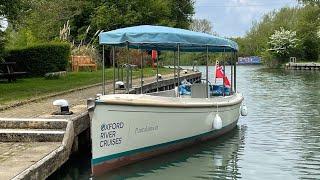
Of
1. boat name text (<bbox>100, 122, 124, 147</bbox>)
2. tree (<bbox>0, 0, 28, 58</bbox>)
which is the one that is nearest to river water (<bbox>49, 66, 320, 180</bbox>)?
boat name text (<bbox>100, 122, 124, 147</bbox>)

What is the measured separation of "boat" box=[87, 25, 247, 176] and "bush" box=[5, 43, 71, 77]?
1304 centimetres

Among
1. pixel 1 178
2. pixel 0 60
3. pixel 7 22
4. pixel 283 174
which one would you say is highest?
pixel 7 22

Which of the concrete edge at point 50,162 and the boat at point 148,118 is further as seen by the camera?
the boat at point 148,118

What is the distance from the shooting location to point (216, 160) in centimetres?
1141

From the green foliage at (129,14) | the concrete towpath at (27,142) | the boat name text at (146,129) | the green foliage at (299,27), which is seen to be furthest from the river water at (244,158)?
the green foliage at (299,27)

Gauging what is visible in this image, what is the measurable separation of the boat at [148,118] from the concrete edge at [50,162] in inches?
Result: 22.3

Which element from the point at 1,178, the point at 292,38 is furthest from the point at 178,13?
the point at 1,178

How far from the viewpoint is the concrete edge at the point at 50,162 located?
24.1 feet

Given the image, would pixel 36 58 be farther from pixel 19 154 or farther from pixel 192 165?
pixel 19 154

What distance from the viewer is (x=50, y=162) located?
27.1 ft

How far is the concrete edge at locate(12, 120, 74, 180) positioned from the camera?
290 inches

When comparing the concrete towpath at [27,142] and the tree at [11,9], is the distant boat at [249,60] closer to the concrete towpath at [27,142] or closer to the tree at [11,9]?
the tree at [11,9]

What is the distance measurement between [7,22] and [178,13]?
3757 cm

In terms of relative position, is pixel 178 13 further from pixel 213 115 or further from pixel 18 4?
pixel 213 115
